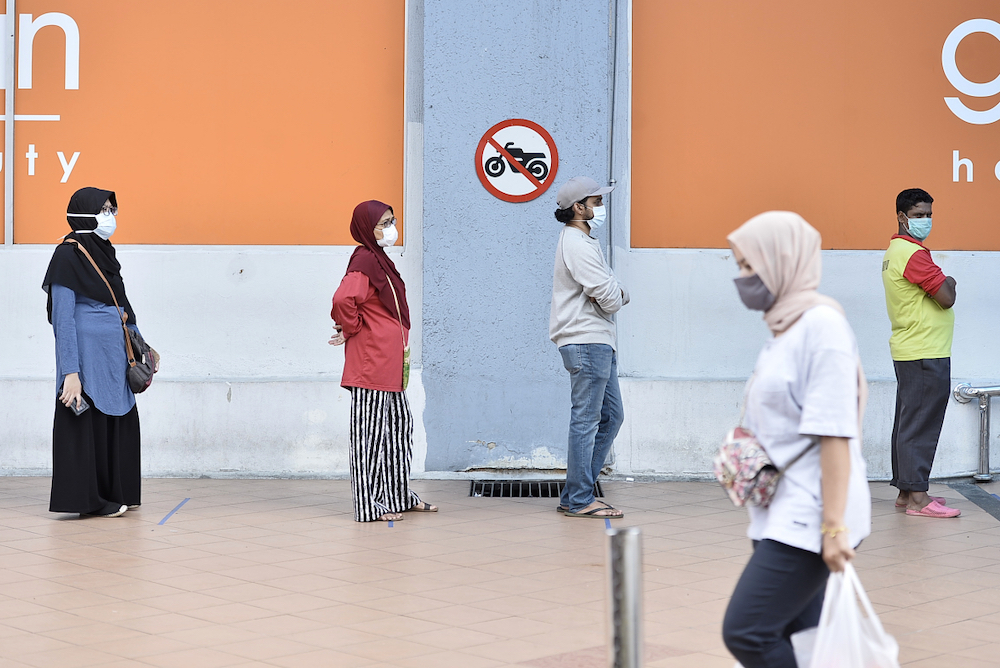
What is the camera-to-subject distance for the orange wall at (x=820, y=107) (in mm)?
8250

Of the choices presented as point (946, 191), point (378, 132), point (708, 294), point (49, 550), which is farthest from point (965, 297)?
point (49, 550)

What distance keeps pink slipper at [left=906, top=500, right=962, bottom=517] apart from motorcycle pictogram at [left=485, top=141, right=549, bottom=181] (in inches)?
127

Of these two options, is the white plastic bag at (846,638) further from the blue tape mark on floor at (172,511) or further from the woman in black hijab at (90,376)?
the woman in black hijab at (90,376)

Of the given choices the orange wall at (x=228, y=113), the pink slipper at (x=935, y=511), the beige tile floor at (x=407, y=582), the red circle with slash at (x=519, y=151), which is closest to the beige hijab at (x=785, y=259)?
the beige tile floor at (x=407, y=582)

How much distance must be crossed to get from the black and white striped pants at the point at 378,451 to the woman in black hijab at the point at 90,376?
1.38 meters

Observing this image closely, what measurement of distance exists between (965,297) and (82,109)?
6.41 meters

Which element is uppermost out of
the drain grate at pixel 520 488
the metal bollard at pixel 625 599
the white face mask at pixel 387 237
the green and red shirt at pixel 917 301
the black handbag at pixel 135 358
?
the white face mask at pixel 387 237

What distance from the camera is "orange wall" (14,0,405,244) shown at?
8320 millimetres

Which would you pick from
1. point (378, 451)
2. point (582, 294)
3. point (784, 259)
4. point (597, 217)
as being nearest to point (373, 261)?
point (378, 451)

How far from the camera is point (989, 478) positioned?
26.5ft

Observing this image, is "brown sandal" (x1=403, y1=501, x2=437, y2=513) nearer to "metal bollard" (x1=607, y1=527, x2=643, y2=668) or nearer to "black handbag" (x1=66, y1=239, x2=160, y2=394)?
"black handbag" (x1=66, y1=239, x2=160, y2=394)

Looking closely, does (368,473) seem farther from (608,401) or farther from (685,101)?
(685,101)

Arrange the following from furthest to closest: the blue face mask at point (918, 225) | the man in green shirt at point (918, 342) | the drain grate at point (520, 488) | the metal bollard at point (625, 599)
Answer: the drain grate at point (520, 488) < the blue face mask at point (918, 225) < the man in green shirt at point (918, 342) < the metal bollard at point (625, 599)

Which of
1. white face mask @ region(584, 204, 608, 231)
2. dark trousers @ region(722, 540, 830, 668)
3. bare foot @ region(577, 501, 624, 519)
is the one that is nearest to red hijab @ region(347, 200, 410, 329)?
white face mask @ region(584, 204, 608, 231)
